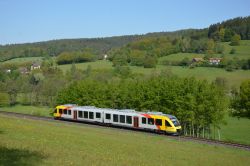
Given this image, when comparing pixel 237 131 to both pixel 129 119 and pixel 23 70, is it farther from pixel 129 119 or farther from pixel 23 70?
pixel 23 70

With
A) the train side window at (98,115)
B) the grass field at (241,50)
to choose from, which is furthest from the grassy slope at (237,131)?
the grass field at (241,50)

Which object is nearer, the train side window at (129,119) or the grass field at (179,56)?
the train side window at (129,119)

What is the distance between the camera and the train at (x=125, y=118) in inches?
1651

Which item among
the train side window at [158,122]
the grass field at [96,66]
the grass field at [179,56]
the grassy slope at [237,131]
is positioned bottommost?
the grassy slope at [237,131]

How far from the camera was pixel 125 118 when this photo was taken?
45.7 m

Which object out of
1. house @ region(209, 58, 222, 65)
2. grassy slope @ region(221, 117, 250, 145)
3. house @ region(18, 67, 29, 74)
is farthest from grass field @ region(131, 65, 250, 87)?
house @ region(18, 67, 29, 74)

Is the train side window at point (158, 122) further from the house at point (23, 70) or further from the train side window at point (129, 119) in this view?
the house at point (23, 70)

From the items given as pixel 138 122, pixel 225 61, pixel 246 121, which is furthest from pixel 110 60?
pixel 138 122

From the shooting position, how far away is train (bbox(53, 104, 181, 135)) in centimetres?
4194

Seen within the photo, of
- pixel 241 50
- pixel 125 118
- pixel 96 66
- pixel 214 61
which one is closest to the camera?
pixel 125 118

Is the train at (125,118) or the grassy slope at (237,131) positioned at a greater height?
the train at (125,118)

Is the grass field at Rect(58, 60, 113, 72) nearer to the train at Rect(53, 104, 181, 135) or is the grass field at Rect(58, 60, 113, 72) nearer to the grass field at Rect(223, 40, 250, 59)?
the grass field at Rect(223, 40, 250, 59)

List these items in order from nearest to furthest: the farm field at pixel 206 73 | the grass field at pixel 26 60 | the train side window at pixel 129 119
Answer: the train side window at pixel 129 119 → the farm field at pixel 206 73 → the grass field at pixel 26 60

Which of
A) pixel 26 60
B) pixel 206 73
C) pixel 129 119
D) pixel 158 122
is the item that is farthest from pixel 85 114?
pixel 26 60
